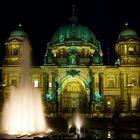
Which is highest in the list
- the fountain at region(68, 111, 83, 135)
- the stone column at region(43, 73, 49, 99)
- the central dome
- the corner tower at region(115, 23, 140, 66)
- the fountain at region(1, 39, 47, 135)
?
the central dome

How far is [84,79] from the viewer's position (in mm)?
74125

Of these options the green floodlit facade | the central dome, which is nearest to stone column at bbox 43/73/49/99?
the green floodlit facade

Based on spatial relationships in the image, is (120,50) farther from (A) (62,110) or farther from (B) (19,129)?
(B) (19,129)

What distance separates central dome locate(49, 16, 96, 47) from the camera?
84938 mm

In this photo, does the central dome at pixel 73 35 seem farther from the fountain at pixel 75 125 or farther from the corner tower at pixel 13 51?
the fountain at pixel 75 125

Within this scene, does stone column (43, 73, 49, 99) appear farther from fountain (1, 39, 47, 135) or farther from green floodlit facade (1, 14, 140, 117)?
fountain (1, 39, 47, 135)

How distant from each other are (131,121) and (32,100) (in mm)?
12557

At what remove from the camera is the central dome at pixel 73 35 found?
8494cm

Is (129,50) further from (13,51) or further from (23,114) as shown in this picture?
(23,114)

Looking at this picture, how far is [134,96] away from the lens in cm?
7344

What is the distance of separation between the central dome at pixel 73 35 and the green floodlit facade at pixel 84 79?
261 inches

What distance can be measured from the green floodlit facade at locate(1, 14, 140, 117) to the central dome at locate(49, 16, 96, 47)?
21.8 feet

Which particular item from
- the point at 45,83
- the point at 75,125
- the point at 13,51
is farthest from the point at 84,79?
the point at 75,125

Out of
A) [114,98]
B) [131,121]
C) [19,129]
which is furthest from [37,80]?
[19,129]
